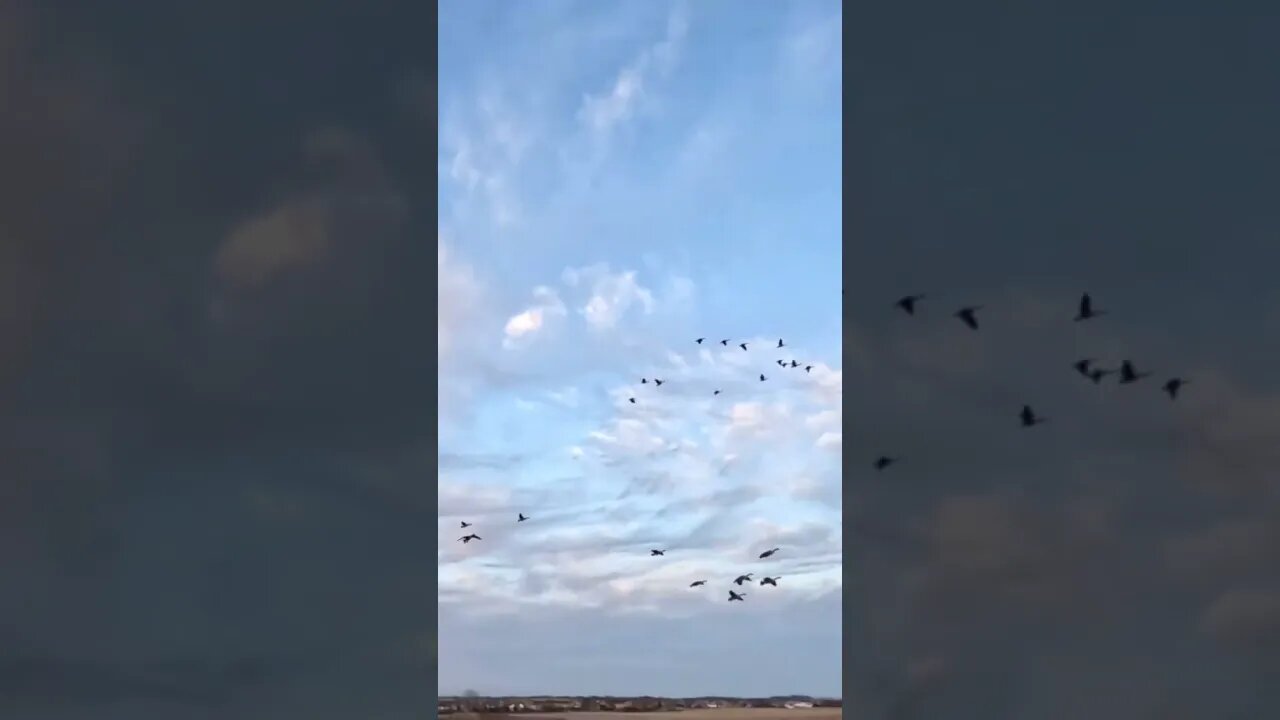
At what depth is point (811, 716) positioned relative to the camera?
1847 inches
